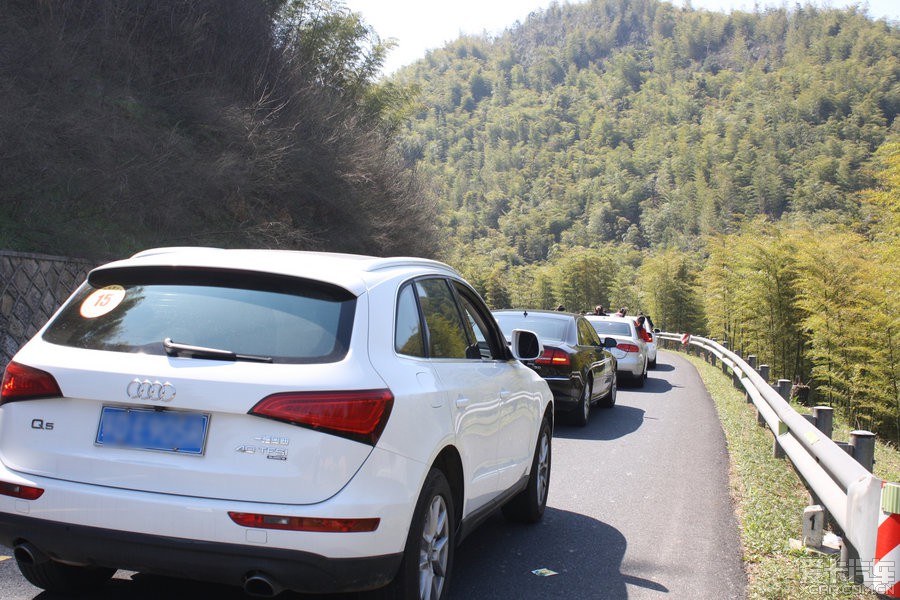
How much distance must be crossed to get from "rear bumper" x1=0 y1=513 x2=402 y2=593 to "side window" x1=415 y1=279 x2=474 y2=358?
4.11 ft

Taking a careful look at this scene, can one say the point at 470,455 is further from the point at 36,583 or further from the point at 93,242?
Result: the point at 93,242

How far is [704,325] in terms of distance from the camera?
68000 mm

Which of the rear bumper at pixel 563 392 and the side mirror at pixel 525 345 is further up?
the side mirror at pixel 525 345

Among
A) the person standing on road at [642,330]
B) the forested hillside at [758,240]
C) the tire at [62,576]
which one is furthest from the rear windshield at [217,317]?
the person standing on road at [642,330]

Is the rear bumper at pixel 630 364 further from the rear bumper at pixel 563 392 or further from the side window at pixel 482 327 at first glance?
the side window at pixel 482 327

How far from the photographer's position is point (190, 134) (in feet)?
66.4

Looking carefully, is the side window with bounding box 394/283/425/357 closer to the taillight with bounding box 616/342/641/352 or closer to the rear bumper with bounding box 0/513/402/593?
the rear bumper with bounding box 0/513/402/593

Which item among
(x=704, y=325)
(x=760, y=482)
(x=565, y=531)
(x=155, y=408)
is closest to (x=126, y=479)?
(x=155, y=408)

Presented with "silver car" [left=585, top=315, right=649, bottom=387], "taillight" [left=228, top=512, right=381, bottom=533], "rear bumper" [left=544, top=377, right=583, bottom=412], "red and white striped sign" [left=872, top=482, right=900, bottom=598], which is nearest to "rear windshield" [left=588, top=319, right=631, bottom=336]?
"silver car" [left=585, top=315, right=649, bottom=387]

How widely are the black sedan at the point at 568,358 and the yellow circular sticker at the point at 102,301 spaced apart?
6604 millimetres

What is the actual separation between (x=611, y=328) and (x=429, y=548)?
646 inches

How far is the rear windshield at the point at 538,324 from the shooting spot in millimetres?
11445

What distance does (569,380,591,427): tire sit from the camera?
36.6 feet

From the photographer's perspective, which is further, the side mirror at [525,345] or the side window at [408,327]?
the side mirror at [525,345]
